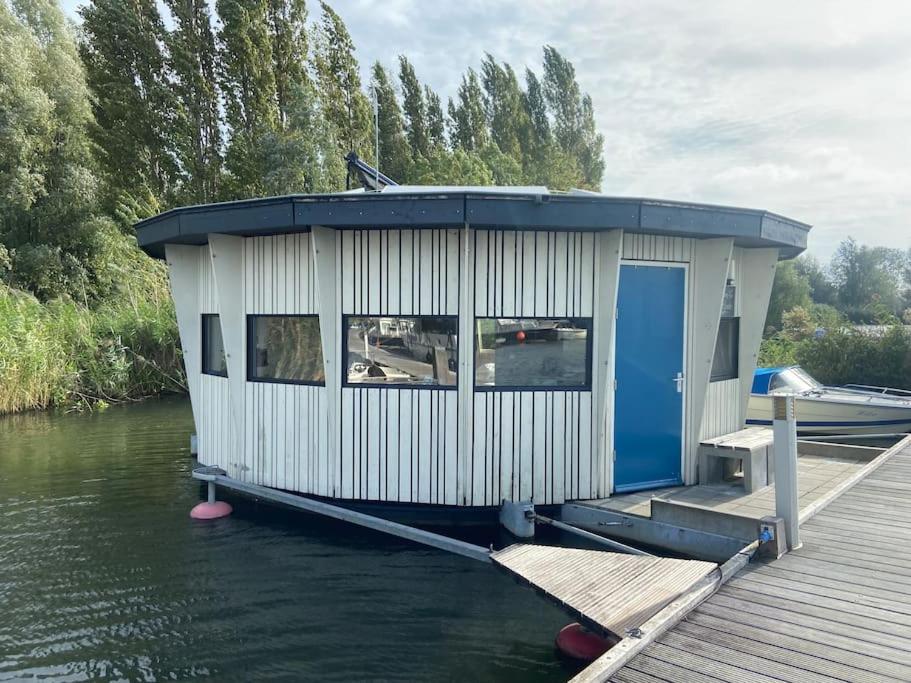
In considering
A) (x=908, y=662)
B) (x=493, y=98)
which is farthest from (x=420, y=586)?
(x=493, y=98)

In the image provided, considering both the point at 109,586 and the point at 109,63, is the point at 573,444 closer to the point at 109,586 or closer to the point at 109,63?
the point at 109,586

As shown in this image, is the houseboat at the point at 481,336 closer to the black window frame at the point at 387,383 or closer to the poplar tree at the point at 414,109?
the black window frame at the point at 387,383

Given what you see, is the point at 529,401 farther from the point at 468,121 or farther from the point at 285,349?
the point at 468,121

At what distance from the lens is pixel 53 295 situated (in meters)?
24.1

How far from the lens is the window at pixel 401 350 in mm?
6328

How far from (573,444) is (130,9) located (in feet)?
75.9

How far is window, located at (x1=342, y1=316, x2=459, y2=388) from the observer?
6328mm

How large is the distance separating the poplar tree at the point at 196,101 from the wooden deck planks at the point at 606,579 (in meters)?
21.9

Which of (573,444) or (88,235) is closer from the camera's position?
(573,444)

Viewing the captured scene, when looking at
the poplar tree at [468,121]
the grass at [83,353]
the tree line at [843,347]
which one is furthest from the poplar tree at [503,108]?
the grass at [83,353]

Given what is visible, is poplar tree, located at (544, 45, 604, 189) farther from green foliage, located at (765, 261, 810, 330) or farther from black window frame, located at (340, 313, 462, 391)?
black window frame, located at (340, 313, 462, 391)

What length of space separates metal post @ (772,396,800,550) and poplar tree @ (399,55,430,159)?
29.9 m

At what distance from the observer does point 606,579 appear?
4.32 m

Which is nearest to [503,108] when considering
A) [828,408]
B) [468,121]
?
[468,121]
